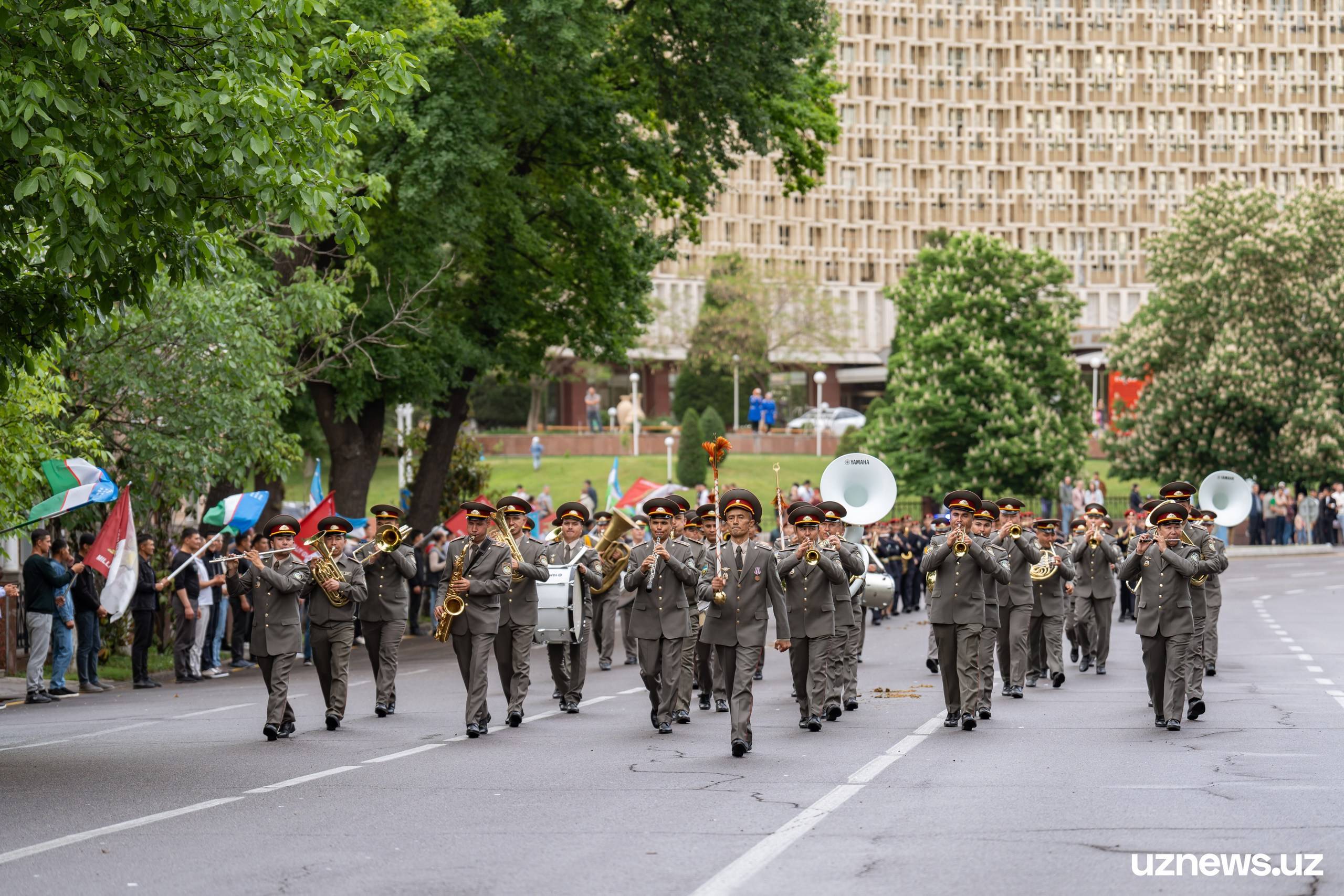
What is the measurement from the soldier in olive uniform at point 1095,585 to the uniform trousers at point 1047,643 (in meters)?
1.06

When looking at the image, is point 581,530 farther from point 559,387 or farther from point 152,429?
point 559,387

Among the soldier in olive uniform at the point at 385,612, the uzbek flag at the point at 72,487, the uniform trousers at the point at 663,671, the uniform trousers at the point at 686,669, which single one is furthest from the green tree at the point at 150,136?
the uzbek flag at the point at 72,487

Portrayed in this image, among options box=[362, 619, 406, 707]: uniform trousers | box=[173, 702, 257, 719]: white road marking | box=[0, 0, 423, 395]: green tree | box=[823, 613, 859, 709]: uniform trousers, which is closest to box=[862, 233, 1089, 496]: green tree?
box=[173, 702, 257, 719]: white road marking

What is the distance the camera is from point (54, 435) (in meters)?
21.3

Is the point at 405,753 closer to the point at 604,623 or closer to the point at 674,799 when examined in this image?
the point at 674,799

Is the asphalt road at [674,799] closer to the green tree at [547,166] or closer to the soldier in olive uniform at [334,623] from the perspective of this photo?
the soldier in olive uniform at [334,623]

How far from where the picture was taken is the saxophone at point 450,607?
50.3ft

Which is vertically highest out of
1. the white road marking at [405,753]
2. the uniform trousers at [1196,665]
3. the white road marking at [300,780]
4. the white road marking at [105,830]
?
the uniform trousers at [1196,665]

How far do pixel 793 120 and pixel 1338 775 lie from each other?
25.0 meters

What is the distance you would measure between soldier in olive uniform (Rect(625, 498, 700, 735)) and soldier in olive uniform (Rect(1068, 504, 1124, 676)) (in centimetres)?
712

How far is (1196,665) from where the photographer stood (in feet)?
53.0

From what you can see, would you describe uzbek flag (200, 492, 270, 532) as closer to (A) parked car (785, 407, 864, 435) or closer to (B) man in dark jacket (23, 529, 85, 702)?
(B) man in dark jacket (23, 529, 85, 702)

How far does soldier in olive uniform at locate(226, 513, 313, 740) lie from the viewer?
1500cm

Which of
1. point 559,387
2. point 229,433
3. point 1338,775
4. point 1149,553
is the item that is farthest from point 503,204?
point 559,387
